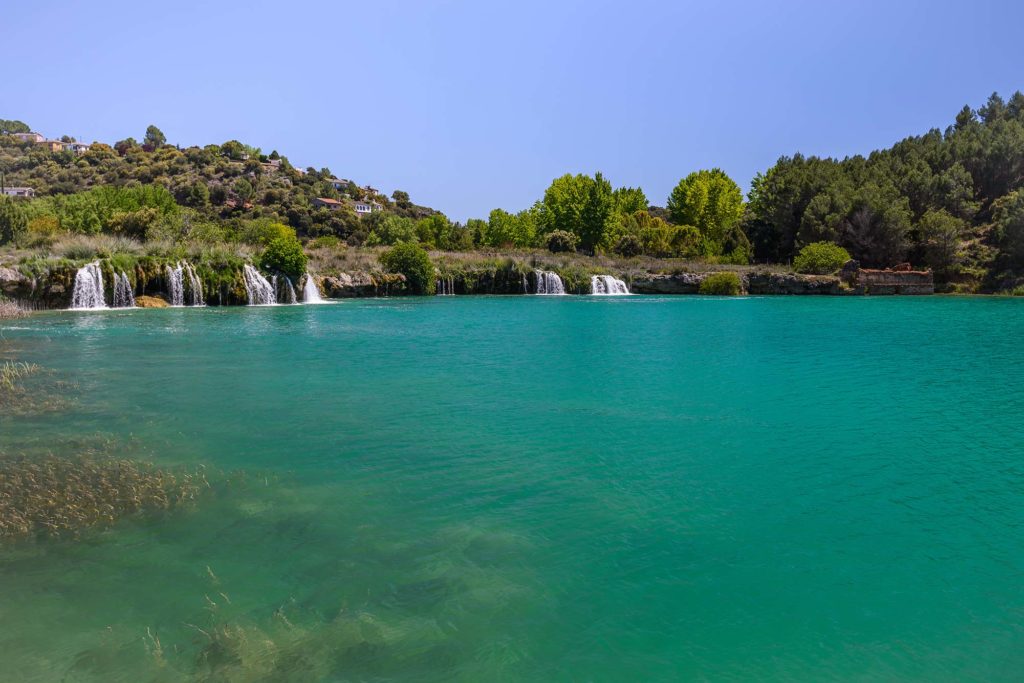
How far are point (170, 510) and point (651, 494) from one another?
5651 mm

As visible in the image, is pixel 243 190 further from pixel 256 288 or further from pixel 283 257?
pixel 256 288

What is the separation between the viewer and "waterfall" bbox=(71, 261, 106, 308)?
35.2m

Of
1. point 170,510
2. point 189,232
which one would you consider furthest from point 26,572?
point 189,232

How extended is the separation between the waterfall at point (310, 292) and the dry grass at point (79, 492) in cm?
3863

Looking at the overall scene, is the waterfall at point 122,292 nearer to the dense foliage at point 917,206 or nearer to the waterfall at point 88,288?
the waterfall at point 88,288

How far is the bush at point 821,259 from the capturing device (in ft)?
214

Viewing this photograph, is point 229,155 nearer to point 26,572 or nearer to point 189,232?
point 189,232

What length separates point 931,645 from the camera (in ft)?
16.3

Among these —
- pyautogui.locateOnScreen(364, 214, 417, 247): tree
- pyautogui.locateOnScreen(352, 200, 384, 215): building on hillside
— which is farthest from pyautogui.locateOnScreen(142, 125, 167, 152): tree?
pyautogui.locateOnScreen(364, 214, 417, 247): tree

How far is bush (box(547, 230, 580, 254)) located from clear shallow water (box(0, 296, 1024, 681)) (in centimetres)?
6586

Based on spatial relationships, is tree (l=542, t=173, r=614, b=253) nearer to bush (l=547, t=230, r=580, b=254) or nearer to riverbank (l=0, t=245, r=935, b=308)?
bush (l=547, t=230, r=580, b=254)

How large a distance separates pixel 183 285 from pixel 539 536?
38462 mm

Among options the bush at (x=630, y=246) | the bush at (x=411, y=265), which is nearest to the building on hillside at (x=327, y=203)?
the bush at (x=630, y=246)

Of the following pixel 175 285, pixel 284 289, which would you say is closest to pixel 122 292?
pixel 175 285
